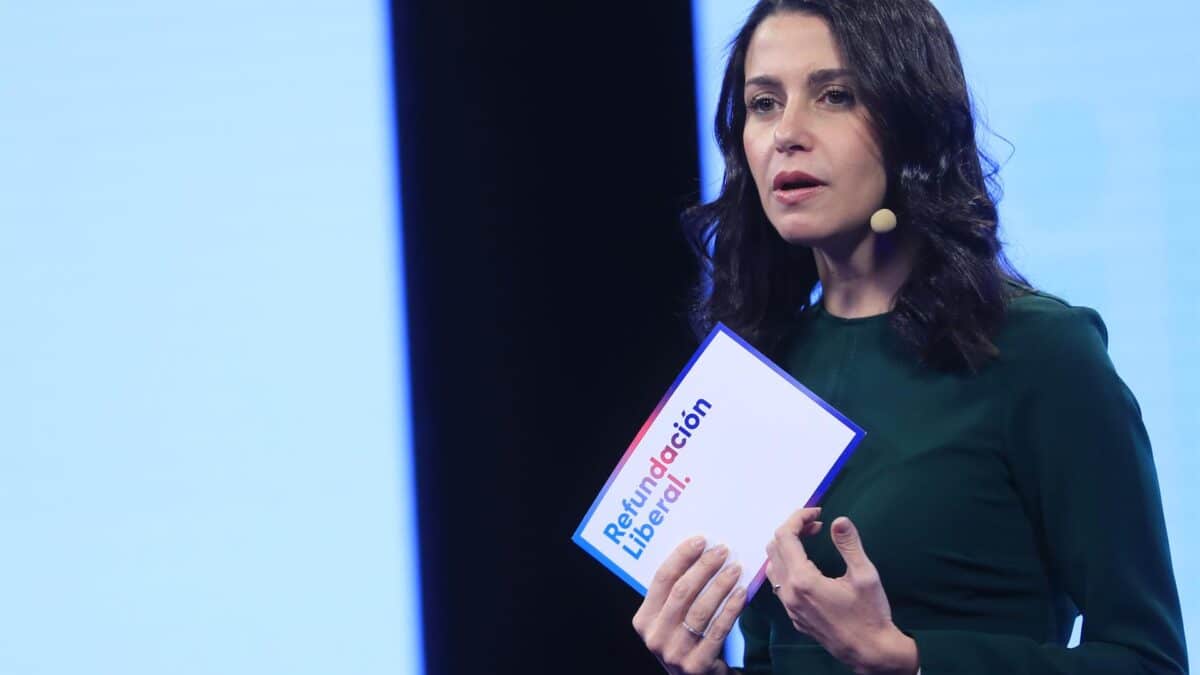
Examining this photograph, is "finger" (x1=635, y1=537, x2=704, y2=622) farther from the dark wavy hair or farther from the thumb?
the dark wavy hair

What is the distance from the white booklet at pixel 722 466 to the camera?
1.08 m

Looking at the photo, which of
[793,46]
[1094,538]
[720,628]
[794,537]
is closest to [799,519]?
[794,537]

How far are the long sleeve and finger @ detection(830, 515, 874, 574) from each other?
0.34 feet

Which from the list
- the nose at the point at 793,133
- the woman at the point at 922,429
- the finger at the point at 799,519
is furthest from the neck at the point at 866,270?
the finger at the point at 799,519

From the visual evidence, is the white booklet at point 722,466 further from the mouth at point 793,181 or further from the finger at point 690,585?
the mouth at point 793,181

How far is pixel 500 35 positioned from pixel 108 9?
1.94ft

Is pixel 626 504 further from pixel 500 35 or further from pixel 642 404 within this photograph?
pixel 500 35

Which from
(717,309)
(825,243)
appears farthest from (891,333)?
(717,309)

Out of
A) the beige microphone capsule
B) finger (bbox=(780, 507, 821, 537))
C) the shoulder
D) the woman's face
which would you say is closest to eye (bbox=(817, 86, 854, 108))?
the woman's face

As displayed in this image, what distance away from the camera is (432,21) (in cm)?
196

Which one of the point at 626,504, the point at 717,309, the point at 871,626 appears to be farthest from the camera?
the point at 717,309

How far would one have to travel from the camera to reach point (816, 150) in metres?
1.17

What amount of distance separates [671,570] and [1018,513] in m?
0.30

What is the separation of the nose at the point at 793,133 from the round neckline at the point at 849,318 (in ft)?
0.61
